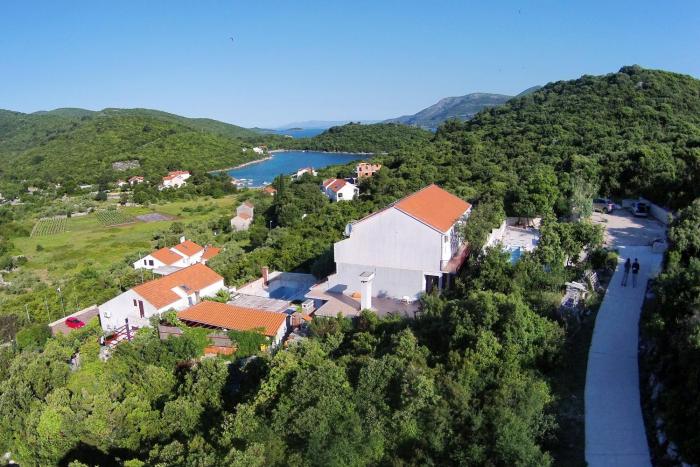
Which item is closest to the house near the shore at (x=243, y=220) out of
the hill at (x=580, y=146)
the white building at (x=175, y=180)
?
the hill at (x=580, y=146)

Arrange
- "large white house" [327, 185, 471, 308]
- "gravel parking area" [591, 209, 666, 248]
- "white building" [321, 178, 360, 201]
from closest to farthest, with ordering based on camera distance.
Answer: "large white house" [327, 185, 471, 308] < "gravel parking area" [591, 209, 666, 248] < "white building" [321, 178, 360, 201]

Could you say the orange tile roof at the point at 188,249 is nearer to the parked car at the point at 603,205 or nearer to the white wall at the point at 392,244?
the white wall at the point at 392,244

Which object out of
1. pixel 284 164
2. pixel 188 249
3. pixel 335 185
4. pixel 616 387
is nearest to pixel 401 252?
pixel 616 387

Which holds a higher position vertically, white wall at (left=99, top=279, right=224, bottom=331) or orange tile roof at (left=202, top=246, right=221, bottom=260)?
white wall at (left=99, top=279, right=224, bottom=331)

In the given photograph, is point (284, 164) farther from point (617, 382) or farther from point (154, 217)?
point (617, 382)

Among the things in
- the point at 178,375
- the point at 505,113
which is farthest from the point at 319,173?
the point at 178,375

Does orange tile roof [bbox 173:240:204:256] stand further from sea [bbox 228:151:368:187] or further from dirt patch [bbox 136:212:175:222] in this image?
sea [bbox 228:151:368:187]

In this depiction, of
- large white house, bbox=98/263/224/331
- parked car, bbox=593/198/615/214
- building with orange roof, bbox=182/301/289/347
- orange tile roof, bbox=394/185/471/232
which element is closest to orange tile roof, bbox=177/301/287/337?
building with orange roof, bbox=182/301/289/347
